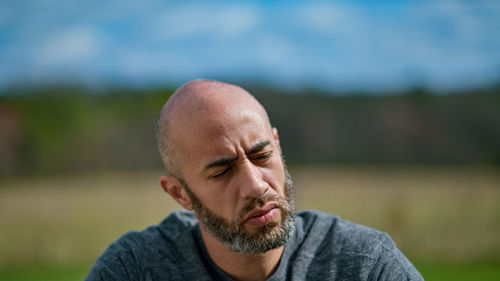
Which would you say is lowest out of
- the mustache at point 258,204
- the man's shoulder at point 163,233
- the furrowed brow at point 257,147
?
the man's shoulder at point 163,233

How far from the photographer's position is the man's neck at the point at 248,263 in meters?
2.71

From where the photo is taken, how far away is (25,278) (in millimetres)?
12641

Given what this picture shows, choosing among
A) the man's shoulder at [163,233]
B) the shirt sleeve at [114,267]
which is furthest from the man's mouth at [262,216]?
the shirt sleeve at [114,267]

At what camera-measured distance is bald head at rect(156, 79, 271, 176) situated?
8.76 feet

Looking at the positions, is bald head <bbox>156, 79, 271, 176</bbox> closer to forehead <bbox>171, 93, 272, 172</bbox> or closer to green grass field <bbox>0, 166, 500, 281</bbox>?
forehead <bbox>171, 93, 272, 172</bbox>

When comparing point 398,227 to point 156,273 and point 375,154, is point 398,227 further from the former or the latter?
point 375,154

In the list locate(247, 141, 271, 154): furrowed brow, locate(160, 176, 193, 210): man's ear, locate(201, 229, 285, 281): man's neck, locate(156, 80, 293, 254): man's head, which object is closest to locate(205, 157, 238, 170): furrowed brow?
locate(156, 80, 293, 254): man's head

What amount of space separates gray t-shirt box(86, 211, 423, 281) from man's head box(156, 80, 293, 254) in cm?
25

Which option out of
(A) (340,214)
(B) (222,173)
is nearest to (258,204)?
(B) (222,173)

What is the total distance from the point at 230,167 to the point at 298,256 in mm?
650

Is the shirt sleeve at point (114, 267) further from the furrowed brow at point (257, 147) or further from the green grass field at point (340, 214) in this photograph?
the green grass field at point (340, 214)

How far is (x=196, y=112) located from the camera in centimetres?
272

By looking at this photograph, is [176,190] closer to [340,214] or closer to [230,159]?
[230,159]

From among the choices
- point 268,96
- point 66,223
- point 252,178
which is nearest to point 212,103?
point 252,178
